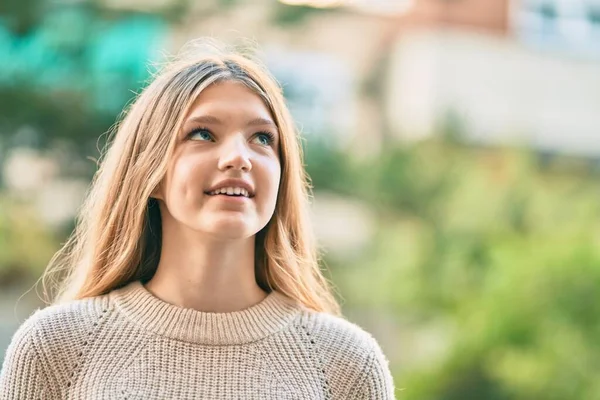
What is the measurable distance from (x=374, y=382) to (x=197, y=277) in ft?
0.99

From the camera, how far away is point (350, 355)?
146cm

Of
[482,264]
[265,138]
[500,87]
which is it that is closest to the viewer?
[265,138]

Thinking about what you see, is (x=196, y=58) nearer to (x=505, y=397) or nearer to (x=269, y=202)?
(x=269, y=202)

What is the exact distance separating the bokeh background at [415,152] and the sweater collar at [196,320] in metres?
2.15

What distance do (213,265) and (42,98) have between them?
9.74 feet

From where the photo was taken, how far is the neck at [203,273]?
56.2 inches

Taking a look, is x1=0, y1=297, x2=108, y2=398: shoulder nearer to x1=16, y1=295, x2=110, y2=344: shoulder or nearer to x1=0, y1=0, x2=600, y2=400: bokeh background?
x1=16, y1=295, x2=110, y2=344: shoulder

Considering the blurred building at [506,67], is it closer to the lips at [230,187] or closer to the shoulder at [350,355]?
the shoulder at [350,355]

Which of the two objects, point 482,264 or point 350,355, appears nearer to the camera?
point 350,355

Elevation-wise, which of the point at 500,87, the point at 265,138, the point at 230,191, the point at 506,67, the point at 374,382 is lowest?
the point at 374,382

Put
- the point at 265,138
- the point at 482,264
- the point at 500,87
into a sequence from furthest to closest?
the point at 500,87 → the point at 482,264 → the point at 265,138

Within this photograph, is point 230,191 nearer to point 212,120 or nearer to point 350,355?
point 212,120

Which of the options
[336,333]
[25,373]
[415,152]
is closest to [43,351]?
[25,373]

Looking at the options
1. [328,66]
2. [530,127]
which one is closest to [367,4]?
[328,66]
